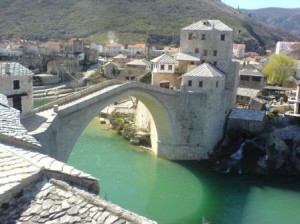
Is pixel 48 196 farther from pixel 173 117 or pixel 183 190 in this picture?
pixel 173 117

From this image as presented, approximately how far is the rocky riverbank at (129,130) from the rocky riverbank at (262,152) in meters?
6.94

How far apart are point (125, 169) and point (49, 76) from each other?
153 ft

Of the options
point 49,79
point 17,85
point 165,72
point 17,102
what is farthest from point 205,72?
point 49,79

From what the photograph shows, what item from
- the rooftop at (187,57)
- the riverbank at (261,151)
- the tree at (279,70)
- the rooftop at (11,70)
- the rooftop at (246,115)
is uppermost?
the rooftop at (187,57)

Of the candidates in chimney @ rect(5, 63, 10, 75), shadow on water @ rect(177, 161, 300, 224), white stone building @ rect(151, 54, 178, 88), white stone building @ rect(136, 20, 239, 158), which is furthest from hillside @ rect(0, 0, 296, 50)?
chimney @ rect(5, 63, 10, 75)

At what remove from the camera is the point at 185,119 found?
3294 cm

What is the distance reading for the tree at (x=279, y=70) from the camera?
60344mm

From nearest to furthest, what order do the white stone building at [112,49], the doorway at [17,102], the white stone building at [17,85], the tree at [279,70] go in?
1. the white stone building at [17,85]
2. the doorway at [17,102]
3. the tree at [279,70]
4. the white stone building at [112,49]

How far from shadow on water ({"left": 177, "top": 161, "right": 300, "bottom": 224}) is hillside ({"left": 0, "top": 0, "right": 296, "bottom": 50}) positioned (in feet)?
288

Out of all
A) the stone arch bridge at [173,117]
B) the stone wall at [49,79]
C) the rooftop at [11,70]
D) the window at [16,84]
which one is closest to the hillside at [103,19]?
the stone wall at [49,79]

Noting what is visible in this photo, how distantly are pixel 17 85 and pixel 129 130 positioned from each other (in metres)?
18.1

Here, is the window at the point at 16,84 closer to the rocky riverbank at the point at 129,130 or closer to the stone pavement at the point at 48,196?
the stone pavement at the point at 48,196

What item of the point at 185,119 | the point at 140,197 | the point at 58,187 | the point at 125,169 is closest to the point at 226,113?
the point at 185,119

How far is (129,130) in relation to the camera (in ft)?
124
